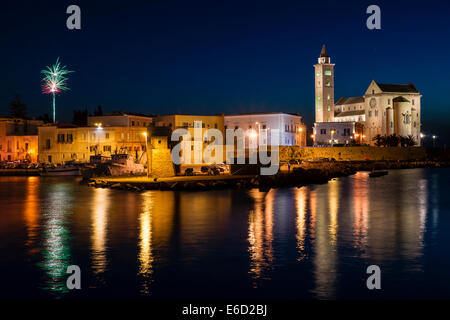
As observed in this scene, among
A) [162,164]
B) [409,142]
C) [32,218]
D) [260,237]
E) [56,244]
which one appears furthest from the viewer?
[409,142]

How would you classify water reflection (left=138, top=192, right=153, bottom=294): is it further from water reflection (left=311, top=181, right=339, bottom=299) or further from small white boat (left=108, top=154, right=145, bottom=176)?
small white boat (left=108, top=154, right=145, bottom=176)

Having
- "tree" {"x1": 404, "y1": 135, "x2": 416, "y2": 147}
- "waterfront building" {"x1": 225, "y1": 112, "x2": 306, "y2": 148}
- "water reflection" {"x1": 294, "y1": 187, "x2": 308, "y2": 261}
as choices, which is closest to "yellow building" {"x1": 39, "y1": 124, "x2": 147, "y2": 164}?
"waterfront building" {"x1": 225, "y1": 112, "x2": 306, "y2": 148}

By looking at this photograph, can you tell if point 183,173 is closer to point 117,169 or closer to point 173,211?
point 117,169

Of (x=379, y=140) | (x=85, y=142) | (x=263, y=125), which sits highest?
(x=263, y=125)

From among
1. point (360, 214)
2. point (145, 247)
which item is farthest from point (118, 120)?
point (145, 247)

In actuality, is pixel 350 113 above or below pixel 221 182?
above

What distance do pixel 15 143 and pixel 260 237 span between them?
50988mm

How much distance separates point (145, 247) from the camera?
563 inches

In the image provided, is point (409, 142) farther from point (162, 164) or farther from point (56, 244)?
point (56, 244)

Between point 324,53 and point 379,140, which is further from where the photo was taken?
point 324,53

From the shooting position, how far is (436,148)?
74000 mm

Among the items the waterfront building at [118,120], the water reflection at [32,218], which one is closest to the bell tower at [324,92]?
the waterfront building at [118,120]

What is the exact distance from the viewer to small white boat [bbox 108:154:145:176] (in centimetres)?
4049

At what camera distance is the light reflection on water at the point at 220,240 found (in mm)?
10664
